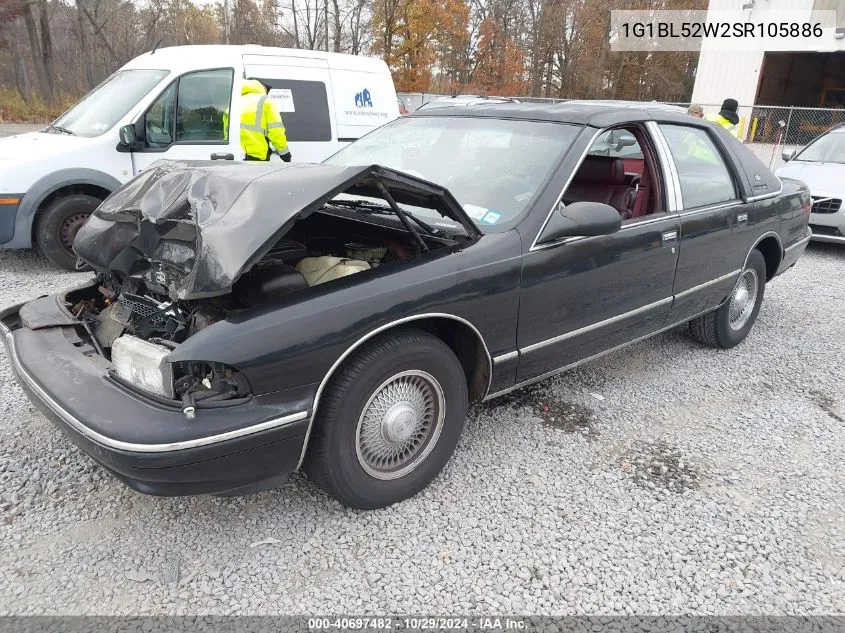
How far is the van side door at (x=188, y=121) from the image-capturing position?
20.0ft

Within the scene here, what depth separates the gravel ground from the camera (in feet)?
7.26

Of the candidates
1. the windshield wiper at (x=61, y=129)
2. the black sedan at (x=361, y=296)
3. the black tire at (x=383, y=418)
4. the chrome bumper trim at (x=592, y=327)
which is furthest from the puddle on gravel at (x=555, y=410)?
the windshield wiper at (x=61, y=129)

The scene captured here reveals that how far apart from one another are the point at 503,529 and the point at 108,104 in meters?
6.08

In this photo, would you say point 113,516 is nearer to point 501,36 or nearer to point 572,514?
point 572,514

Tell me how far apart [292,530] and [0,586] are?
103 cm

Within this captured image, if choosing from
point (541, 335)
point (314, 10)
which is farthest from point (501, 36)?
point (541, 335)

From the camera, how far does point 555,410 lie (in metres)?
3.59

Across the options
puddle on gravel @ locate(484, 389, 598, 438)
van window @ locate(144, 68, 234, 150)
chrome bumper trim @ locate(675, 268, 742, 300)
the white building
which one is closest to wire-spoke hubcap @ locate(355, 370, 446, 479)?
puddle on gravel @ locate(484, 389, 598, 438)

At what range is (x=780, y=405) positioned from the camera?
3809 mm

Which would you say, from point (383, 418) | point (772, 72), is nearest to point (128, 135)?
point (383, 418)

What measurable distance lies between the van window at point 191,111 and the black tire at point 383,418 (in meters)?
4.85

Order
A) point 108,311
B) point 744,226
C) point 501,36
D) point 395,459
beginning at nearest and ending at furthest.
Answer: point 395,459 < point 108,311 < point 744,226 < point 501,36

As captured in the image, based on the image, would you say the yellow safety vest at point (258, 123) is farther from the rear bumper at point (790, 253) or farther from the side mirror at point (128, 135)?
the rear bumper at point (790, 253)

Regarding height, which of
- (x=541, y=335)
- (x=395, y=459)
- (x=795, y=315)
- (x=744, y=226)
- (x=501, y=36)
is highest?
(x=501, y=36)
